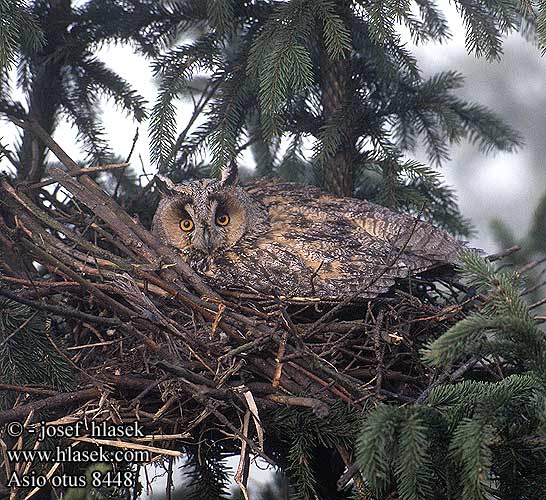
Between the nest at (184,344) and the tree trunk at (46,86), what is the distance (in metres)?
0.44

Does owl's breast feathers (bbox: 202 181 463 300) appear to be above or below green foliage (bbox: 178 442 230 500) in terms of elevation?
above

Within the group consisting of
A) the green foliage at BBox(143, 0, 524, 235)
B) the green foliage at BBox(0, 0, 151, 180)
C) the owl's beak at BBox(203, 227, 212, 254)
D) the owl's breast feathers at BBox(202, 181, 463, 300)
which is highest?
the green foliage at BBox(0, 0, 151, 180)

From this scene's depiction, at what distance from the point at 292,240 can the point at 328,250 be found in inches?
6.5

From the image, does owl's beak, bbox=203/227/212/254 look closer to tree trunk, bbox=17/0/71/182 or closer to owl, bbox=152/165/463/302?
owl, bbox=152/165/463/302

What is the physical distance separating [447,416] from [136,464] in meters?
0.93

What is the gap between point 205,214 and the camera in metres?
3.38

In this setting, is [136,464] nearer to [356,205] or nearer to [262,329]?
[262,329]

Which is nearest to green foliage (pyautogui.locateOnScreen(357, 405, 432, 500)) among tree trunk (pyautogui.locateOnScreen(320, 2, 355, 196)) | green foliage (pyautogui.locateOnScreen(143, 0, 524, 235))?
green foliage (pyautogui.locateOnScreen(143, 0, 524, 235))

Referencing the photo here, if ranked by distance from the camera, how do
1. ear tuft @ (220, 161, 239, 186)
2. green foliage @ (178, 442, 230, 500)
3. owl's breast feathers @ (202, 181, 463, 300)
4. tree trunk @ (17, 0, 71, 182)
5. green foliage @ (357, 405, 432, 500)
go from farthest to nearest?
tree trunk @ (17, 0, 71, 182) < ear tuft @ (220, 161, 239, 186) < owl's breast feathers @ (202, 181, 463, 300) < green foliage @ (178, 442, 230, 500) < green foliage @ (357, 405, 432, 500)

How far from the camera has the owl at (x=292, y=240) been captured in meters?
3.15

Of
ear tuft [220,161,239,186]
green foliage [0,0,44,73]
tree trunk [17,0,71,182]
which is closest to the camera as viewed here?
green foliage [0,0,44,73]

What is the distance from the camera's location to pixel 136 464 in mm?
2447

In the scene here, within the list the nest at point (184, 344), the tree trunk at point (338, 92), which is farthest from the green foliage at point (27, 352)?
the tree trunk at point (338, 92)

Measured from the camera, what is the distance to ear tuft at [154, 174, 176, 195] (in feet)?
11.4
